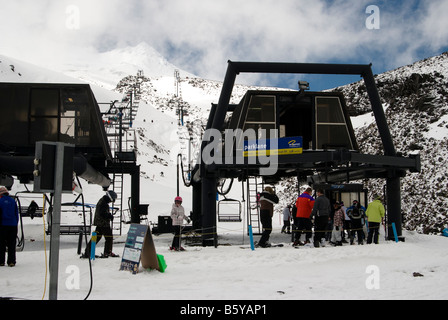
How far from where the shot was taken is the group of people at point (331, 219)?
41.3ft

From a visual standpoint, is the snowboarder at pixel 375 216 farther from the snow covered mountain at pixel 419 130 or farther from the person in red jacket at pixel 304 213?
the snow covered mountain at pixel 419 130

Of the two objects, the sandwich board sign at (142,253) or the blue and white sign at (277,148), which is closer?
the sandwich board sign at (142,253)

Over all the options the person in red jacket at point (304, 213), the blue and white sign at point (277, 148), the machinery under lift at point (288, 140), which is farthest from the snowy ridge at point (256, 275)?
the blue and white sign at point (277, 148)

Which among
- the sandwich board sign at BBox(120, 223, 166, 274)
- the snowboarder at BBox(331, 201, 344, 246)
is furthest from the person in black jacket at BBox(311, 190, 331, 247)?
the sandwich board sign at BBox(120, 223, 166, 274)

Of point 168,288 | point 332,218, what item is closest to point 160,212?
point 332,218

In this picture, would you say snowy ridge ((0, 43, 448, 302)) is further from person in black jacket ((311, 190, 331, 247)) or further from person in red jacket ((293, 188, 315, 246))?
person in red jacket ((293, 188, 315, 246))

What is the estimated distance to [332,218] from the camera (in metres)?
14.9

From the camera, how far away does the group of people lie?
495 inches

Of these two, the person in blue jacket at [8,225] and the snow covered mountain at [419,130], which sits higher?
the snow covered mountain at [419,130]

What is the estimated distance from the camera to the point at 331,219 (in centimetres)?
1502

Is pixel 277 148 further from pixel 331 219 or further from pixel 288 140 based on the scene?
pixel 331 219

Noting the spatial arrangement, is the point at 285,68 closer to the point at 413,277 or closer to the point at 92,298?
the point at 413,277

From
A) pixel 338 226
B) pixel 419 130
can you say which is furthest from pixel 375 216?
pixel 419 130

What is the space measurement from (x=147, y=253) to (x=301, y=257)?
411 cm
